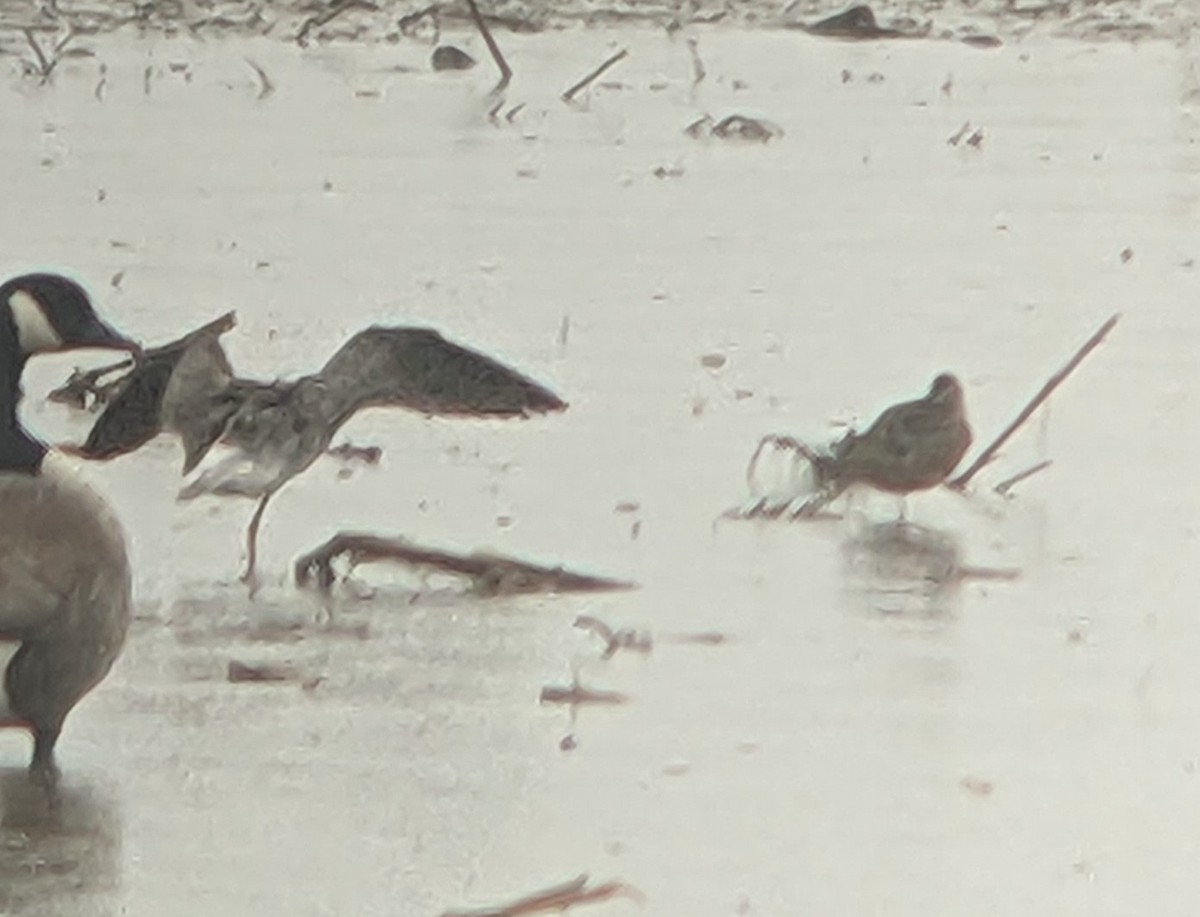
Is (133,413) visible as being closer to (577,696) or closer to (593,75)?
(577,696)

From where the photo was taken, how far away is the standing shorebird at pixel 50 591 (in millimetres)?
1158

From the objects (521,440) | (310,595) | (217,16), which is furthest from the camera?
(217,16)

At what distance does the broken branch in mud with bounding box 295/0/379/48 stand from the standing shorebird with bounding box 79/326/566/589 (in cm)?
45

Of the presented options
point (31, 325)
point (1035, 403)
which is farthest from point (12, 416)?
point (1035, 403)

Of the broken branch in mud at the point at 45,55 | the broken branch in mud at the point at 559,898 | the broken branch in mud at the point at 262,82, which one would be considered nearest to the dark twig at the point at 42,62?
the broken branch in mud at the point at 45,55

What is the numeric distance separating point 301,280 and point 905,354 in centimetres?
38

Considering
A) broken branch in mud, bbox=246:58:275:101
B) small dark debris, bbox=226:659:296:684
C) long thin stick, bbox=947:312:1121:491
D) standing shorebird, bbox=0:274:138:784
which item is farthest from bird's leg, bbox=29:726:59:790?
broken branch in mud, bbox=246:58:275:101

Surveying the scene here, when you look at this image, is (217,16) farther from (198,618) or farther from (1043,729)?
(1043,729)

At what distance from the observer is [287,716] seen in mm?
1240

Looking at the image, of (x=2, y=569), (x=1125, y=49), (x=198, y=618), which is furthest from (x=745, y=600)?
(x=1125, y=49)

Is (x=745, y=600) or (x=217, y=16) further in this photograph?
(x=217, y=16)

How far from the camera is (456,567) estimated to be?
1358 millimetres

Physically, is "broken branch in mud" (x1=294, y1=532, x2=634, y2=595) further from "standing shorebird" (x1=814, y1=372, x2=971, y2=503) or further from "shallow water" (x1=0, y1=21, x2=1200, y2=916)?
"standing shorebird" (x1=814, y1=372, x2=971, y2=503)

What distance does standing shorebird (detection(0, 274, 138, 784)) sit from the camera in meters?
1.16
